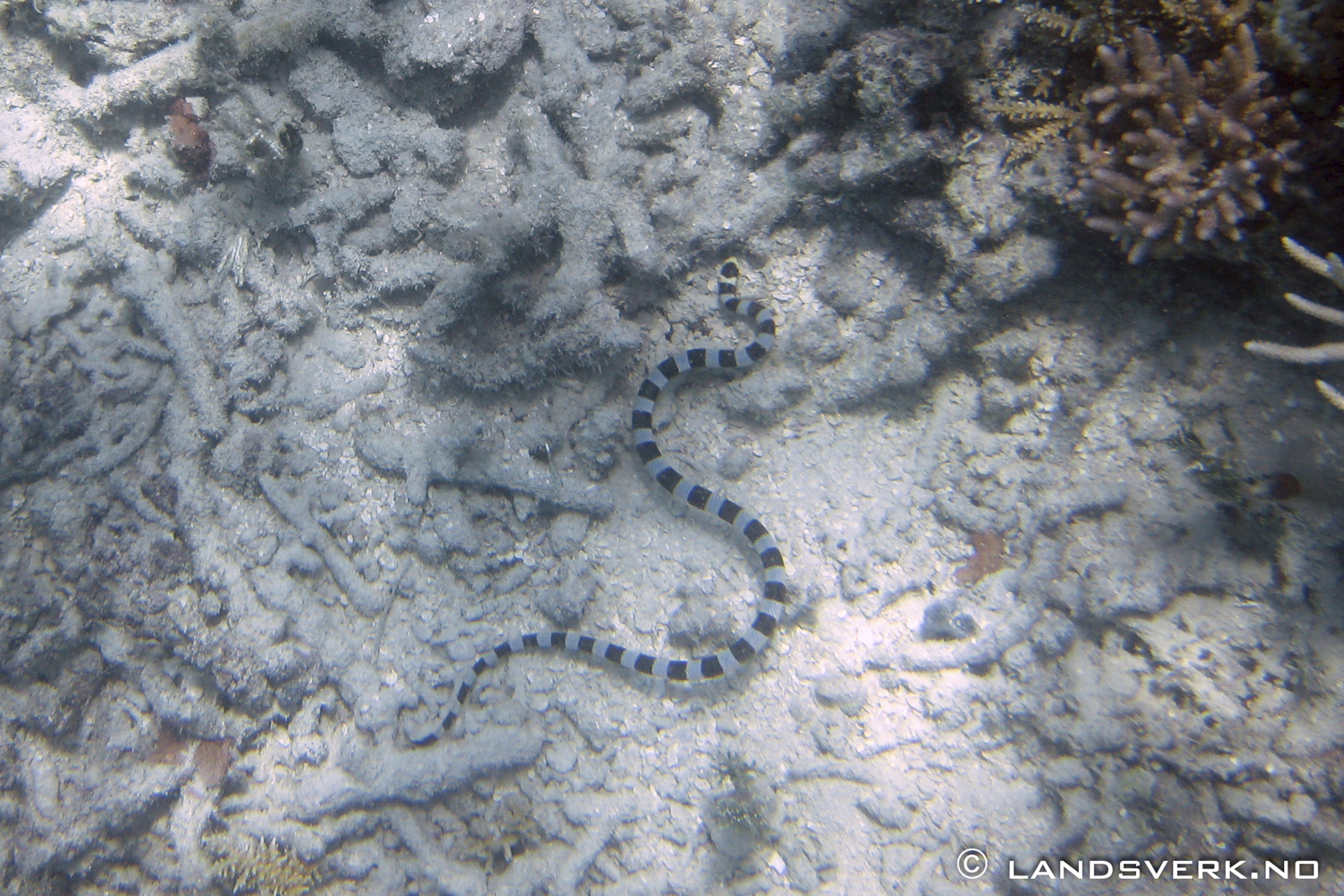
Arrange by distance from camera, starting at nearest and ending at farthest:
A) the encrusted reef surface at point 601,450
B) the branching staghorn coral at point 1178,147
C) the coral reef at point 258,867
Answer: the branching staghorn coral at point 1178,147, the encrusted reef surface at point 601,450, the coral reef at point 258,867

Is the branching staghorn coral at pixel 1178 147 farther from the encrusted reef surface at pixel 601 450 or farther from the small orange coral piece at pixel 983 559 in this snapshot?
the small orange coral piece at pixel 983 559

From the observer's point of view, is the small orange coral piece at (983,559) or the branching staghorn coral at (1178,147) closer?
the branching staghorn coral at (1178,147)

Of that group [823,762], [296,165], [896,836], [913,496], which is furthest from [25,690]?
[913,496]

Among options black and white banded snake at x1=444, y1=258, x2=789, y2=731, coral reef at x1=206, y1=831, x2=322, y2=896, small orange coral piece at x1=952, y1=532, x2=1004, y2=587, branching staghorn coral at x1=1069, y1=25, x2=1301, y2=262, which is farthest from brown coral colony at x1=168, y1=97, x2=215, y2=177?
small orange coral piece at x1=952, y1=532, x2=1004, y2=587

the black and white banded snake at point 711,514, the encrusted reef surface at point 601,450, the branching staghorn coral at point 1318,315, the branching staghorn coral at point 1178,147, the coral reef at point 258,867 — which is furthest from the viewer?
the black and white banded snake at point 711,514

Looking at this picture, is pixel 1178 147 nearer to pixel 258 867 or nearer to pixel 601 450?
pixel 601 450

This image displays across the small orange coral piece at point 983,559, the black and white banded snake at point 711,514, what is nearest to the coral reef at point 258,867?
the black and white banded snake at point 711,514

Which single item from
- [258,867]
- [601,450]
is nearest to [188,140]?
[601,450]
